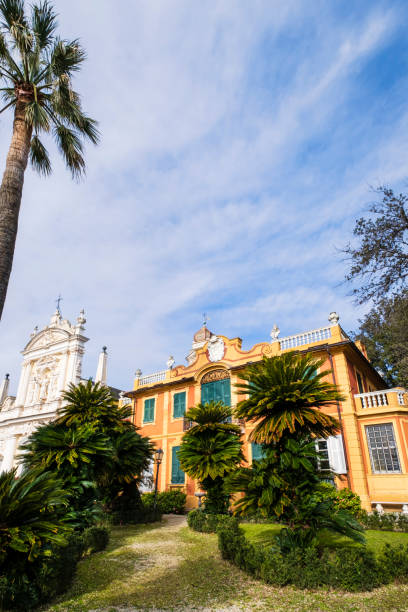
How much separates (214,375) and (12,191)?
1583cm

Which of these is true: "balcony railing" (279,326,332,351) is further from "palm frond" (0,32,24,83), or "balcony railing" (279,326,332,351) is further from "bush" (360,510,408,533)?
"palm frond" (0,32,24,83)

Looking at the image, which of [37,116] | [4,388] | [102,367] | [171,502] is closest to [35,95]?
[37,116]

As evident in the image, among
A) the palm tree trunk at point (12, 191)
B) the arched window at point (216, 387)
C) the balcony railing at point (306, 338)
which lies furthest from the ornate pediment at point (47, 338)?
the palm tree trunk at point (12, 191)

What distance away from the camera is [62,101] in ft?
32.2

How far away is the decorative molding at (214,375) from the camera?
21.1m

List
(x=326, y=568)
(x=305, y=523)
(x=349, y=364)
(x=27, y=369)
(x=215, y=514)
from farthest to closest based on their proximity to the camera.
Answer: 1. (x=27, y=369)
2. (x=349, y=364)
3. (x=215, y=514)
4. (x=305, y=523)
5. (x=326, y=568)

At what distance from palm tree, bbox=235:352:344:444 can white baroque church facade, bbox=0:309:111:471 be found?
22.7m

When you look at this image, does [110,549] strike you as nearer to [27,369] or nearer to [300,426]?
[300,426]

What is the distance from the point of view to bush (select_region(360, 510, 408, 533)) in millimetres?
12289

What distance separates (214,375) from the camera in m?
21.6

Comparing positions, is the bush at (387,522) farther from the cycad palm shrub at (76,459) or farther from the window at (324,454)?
the cycad palm shrub at (76,459)

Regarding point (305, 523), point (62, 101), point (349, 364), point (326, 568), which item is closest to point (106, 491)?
point (305, 523)

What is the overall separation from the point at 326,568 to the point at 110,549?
667cm

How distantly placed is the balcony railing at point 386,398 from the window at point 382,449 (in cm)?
88
